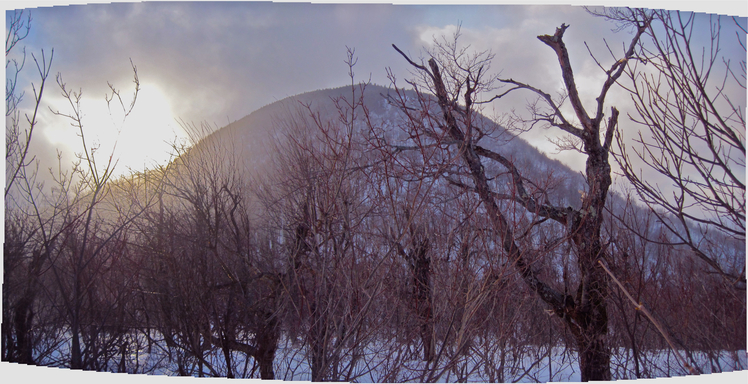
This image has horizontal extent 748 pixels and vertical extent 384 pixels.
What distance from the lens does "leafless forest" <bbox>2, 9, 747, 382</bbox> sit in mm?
2674

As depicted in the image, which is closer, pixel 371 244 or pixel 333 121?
pixel 371 244

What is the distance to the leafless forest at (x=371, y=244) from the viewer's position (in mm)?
2674

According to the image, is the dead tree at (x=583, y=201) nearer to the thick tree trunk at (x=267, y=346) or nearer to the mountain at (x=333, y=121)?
the mountain at (x=333, y=121)

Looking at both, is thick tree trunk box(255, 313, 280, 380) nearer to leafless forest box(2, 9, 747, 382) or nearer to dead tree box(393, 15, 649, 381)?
leafless forest box(2, 9, 747, 382)

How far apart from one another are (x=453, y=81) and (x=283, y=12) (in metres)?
1.97

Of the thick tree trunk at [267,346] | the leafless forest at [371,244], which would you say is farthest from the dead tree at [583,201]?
the thick tree trunk at [267,346]

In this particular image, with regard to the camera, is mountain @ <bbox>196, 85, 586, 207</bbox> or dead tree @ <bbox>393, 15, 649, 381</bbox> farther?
dead tree @ <bbox>393, 15, 649, 381</bbox>

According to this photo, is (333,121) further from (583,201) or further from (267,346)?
(583,201)

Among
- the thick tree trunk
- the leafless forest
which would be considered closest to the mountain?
the leafless forest

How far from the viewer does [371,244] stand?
2.88m

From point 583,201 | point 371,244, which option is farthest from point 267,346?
point 583,201

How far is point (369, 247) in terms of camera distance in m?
2.86

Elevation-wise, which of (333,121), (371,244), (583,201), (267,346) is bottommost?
(267,346)

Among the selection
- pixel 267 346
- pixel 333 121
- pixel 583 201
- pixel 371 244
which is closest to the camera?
pixel 371 244
